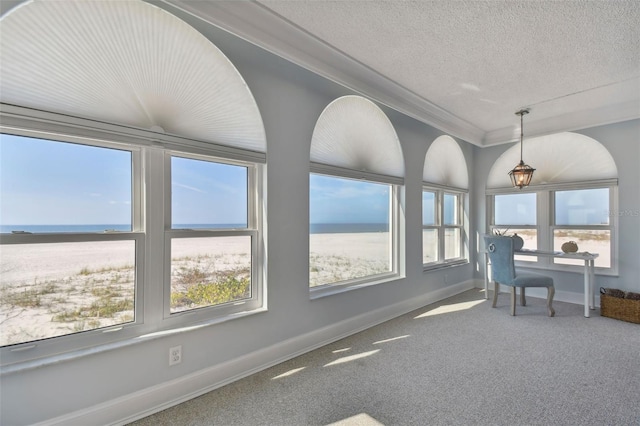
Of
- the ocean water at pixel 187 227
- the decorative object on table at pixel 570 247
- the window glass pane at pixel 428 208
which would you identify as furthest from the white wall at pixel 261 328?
the decorative object on table at pixel 570 247

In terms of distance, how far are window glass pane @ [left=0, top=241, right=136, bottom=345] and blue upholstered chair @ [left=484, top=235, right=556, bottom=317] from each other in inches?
168

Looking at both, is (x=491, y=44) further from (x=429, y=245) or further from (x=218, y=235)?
(x=429, y=245)

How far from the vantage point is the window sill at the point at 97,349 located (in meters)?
1.57

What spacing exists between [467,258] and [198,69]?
17.0 ft

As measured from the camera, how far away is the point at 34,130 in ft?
5.34

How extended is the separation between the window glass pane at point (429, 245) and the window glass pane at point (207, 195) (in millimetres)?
3003

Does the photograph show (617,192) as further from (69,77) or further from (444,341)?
(69,77)

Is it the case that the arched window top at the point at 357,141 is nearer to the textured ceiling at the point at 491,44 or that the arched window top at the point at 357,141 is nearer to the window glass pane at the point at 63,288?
the textured ceiling at the point at 491,44

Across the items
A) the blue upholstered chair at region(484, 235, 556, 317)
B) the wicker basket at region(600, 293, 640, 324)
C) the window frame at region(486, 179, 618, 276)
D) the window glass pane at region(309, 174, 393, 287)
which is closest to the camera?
the window glass pane at region(309, 174, 393, 287)

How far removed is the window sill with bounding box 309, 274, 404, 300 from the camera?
9.82ft

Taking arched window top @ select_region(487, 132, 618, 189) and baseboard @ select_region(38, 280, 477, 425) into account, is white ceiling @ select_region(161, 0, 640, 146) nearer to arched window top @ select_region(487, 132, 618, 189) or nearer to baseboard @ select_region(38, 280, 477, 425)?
arched window top @ select_region(487, 132, 618, 189)

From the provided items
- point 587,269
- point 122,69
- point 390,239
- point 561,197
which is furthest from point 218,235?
point 561,197

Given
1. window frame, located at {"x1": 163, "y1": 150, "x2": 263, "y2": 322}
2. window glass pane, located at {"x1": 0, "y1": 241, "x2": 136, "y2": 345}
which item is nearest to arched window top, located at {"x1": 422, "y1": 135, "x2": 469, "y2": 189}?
window frame, located at {"x1": 163, "y1": 150, "x2": 263, "y2": 322}

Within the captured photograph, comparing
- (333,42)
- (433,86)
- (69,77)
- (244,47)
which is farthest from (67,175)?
(433,86)
